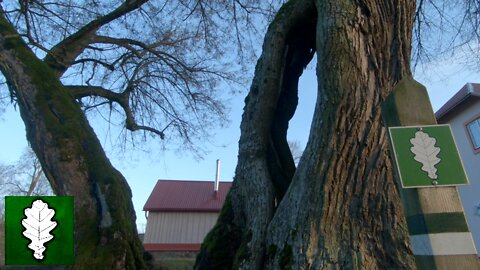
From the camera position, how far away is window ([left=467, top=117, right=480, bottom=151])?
13.0m

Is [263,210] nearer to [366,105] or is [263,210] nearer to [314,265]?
[314,265]

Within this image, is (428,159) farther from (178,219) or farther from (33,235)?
(178,219)

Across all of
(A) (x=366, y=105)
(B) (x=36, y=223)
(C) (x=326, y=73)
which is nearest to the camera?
(A) (x=366, y=105)

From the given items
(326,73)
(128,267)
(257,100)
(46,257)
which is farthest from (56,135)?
(326,73)

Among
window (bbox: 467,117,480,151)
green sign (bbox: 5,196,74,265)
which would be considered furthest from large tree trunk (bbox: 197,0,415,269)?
window (bbox: 467,117,480,151)

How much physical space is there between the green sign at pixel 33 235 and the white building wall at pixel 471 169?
43.3 feet

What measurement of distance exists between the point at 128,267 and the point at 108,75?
6.02 meters

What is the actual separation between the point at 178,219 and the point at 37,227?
63.9 feet

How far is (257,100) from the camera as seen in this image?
13.8 feet

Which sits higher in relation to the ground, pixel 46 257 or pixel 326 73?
pixel 326 73

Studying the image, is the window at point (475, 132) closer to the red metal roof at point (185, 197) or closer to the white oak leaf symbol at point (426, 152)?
the red metal roof at point (185, 197)

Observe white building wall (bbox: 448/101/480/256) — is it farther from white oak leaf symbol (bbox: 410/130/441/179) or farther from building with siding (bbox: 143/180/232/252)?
white oak leaf symbol (bbox: 410/130/441/179)

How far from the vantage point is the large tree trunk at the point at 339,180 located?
2.71 metres

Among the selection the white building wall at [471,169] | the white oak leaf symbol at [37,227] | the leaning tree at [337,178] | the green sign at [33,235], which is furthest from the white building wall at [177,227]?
the leaning tree at [337,178]
